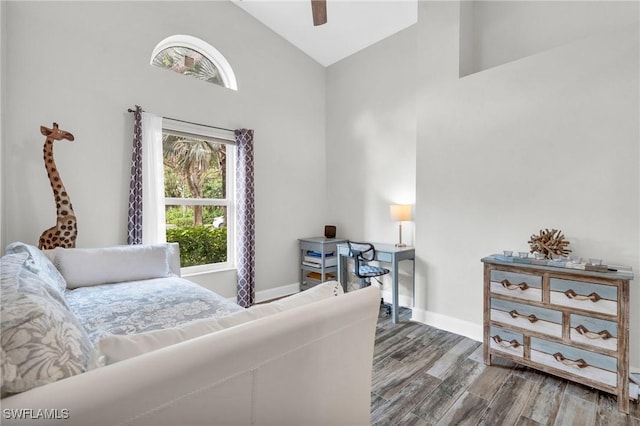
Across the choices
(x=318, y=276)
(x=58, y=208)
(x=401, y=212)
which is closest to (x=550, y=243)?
(x=401, y=212)

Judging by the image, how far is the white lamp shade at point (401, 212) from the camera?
11.4 ft

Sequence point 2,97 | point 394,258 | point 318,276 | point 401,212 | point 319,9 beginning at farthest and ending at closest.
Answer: point 318,276 → point 401,212 → point 394,258 → point 2,97 → point 319,9

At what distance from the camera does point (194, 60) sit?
351 centimetres

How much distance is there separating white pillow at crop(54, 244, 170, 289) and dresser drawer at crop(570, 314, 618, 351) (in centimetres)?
314

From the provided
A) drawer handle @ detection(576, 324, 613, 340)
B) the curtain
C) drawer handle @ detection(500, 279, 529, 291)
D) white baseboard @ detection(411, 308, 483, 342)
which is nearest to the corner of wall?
the curtain

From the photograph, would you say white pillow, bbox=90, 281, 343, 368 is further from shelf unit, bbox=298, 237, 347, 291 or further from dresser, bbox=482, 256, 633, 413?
shelf unit, bbox=298, 237, 347, 291

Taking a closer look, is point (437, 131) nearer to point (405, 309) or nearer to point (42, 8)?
point (405, 309)

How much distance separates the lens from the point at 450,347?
8.70 ft

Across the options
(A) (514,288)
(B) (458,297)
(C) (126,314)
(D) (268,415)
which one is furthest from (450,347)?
(C) (126,314)

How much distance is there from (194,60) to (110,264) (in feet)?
8.05

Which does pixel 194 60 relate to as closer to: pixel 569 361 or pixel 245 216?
pixel 245 216

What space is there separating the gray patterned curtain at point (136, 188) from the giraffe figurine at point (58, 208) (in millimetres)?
468

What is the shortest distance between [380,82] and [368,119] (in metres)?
0.48

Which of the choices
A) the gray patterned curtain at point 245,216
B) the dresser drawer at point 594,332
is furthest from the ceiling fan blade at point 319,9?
the dresser drawer at point 594,332
